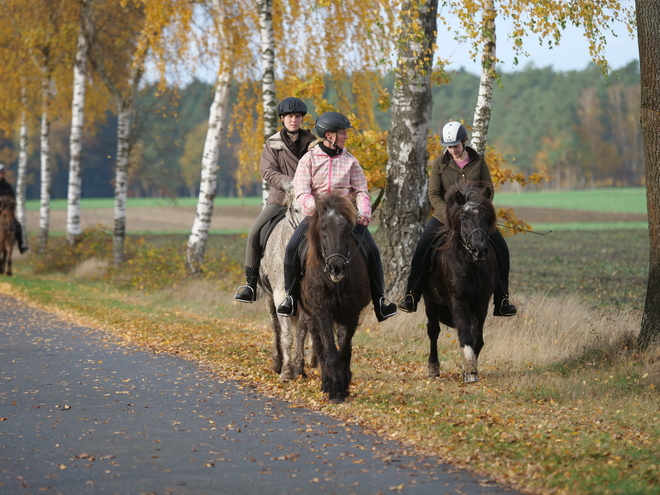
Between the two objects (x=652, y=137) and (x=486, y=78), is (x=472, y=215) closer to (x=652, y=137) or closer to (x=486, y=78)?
(x=652, y=137)

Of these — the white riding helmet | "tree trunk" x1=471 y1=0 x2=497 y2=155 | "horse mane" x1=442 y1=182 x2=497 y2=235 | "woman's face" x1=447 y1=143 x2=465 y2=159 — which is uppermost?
"tree trunk" x1=471 y1=0 x2=497 y2=155

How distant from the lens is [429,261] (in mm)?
9992

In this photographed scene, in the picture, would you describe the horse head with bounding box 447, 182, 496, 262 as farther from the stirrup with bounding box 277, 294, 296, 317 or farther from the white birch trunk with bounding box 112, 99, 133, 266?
the white birch trunk with bounding box 112, 99, 133, 266

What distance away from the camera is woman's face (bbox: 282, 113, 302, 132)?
33.2 ft

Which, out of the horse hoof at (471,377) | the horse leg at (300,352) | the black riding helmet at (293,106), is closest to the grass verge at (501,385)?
the horse hoof at (471,377)

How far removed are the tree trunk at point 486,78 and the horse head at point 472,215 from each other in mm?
4159

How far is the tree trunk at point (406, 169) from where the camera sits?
1419 centimetres

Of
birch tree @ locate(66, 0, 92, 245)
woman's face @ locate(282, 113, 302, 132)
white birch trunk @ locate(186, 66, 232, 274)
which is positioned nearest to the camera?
woman's face @ locate(282, 113, 302, 132)

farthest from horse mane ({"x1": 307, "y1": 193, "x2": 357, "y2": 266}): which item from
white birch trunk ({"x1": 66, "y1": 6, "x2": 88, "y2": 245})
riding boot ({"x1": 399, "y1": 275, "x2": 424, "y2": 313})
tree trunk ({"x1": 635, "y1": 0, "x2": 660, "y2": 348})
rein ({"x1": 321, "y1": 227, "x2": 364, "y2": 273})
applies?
white birch trunk ({"x1": 66, "y1": 6, "x2": 88, "y2": 245})

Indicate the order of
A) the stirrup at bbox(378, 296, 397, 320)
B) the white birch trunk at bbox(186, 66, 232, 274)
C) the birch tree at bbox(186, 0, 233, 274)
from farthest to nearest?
the white birch trunk at bbox(186, 66, 232, 274) < the birch tree at bbox(186, 0, 233, 274) < the stirrup at bbox(378, 296, 397, 320)

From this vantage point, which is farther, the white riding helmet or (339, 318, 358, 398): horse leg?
the white riding helmet

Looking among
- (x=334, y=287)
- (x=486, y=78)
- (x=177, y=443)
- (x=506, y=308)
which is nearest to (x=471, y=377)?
(x=506, y=308)

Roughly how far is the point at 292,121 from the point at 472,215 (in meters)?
2.51

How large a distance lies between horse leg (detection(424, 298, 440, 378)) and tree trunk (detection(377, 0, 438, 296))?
159 inches
